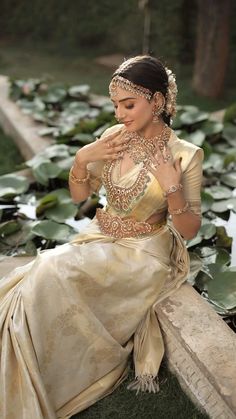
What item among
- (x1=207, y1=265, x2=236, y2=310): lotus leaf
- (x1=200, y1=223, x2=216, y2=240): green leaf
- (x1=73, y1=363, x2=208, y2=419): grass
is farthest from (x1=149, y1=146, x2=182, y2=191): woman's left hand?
(x1=200, y1=223, x2=216, y2=240): green leaf

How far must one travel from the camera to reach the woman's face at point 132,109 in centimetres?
185

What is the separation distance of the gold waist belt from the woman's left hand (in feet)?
0.69

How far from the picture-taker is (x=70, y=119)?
4.41 metres

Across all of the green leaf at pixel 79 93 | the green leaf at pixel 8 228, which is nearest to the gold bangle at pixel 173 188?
the green leaf at pixel 8 228

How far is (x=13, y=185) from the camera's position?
320 cm

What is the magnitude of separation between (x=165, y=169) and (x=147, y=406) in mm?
797

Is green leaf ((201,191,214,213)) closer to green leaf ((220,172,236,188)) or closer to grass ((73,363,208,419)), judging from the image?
green leaf ((220,172,236,188))

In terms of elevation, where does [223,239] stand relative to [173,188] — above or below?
below

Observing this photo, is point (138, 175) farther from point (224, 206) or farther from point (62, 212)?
point (224, 206)

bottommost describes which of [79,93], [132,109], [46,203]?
[46,203]

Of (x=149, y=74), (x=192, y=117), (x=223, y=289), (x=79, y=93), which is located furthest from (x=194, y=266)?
(x=79, y=93)

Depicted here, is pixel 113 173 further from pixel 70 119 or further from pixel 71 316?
pixel 70 119

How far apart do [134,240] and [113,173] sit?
25cm

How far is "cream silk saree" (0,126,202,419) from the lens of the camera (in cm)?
181
